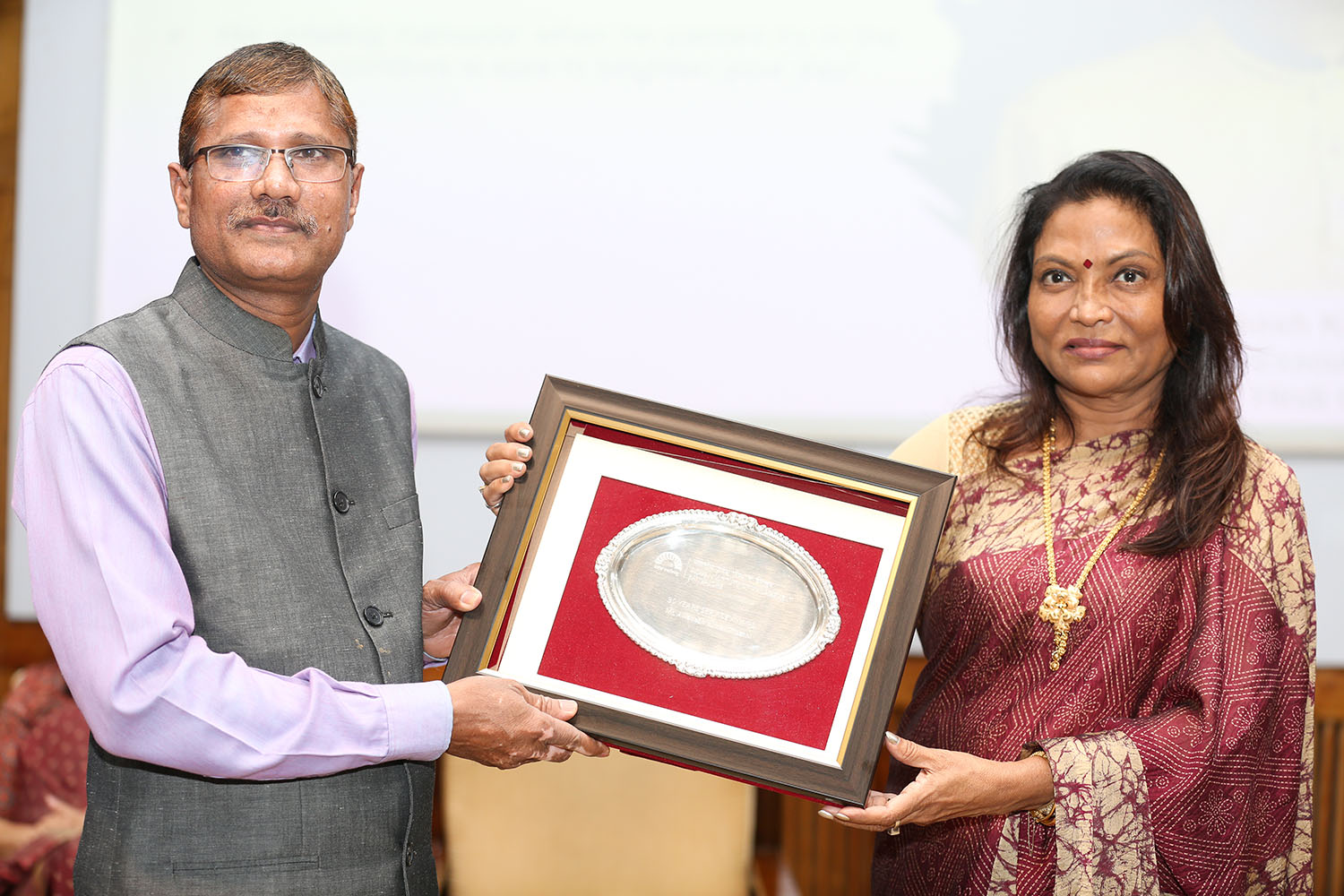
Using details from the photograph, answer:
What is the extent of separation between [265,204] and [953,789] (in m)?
1.21

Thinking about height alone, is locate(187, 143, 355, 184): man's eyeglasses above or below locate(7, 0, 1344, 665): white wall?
below

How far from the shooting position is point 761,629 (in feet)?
5.02

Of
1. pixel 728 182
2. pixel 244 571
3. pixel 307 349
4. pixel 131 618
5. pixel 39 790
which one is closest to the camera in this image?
pixel 131 618

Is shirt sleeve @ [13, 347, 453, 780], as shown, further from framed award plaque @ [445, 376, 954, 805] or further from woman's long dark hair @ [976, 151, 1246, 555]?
woman's long dark hair @ [976, 151, 1246, 555]

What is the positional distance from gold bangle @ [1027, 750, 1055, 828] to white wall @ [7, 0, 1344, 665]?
1.59 m

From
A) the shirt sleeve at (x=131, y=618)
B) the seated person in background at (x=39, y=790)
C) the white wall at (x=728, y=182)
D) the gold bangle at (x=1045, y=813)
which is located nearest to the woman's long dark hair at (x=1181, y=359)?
the gold bangle at (x=1045, y=813)

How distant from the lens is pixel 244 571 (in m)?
1.39

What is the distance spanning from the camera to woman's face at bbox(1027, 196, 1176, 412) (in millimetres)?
1720

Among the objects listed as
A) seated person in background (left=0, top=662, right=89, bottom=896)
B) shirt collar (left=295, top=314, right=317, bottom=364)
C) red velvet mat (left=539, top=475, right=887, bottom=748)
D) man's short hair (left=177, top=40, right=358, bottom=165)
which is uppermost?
man's short hair (left=177, top=40, right=358, bottom=165)

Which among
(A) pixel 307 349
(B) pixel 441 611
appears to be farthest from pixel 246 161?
(B) pixel 441 611

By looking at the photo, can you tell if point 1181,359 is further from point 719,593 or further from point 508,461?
point 508,461

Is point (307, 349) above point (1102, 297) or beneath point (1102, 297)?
beneath

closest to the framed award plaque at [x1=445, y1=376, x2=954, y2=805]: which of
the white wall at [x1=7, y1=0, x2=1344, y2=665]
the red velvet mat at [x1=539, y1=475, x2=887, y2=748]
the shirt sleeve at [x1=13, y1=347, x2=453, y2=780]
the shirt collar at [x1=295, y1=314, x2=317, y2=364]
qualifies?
the red velvet mat at [x1=539, y1=475, x2=887, y2=748]

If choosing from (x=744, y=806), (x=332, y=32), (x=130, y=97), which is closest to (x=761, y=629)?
(x=744, y=806)
